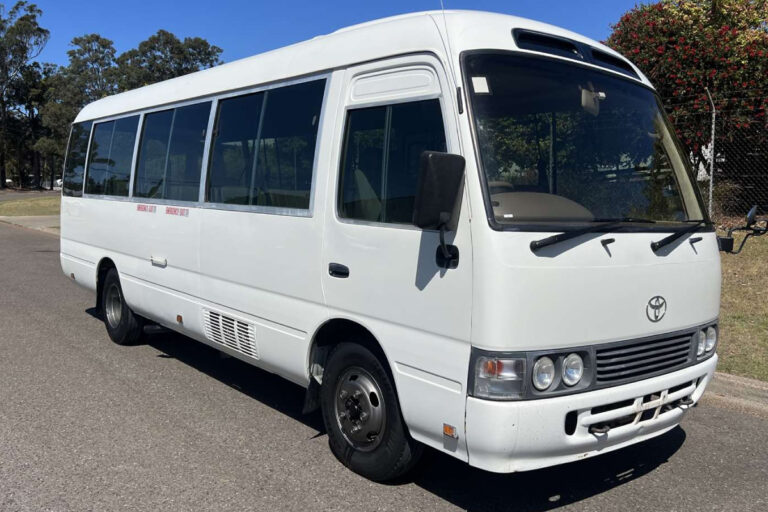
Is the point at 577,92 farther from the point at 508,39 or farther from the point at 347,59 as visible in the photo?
the point at 347,59

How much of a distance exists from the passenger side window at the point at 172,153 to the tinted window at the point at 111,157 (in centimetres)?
32

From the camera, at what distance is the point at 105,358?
267 inches

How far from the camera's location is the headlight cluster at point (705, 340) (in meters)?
3.91

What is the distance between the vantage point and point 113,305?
744 cm

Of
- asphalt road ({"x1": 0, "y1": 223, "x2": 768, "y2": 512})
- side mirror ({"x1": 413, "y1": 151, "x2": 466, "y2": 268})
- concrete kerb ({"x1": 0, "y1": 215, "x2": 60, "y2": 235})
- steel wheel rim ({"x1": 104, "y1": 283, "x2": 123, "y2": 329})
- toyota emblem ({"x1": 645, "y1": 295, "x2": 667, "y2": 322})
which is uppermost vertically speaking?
side mirror ({"x1": 413, "y1": 151, "x2": 466, "y2": 268})

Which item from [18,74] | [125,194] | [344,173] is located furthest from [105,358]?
[18,74]

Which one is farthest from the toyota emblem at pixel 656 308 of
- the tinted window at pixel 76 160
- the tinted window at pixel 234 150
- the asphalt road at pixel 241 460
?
the tinted window at pixel 76 160

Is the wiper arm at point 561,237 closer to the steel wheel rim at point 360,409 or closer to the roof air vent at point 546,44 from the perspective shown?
the roof air vent at point 546,44

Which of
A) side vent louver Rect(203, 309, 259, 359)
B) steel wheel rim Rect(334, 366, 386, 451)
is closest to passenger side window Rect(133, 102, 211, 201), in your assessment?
side vent louver Rect(203, 309, 259, 359)

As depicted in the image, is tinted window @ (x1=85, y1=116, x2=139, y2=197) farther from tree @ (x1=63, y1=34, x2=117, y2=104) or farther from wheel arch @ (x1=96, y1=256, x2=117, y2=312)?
tree @ (x1=63, y1=34, x2=117, y2=104)

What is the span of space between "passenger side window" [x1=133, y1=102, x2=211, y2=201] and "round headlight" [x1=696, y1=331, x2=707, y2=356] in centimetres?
391

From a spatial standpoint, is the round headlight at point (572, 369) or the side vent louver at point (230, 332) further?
the side vent louver at point (230, 332)

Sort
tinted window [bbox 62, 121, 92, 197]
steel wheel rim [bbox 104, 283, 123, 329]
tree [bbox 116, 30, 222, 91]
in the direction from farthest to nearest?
1. tree [bbox 116, 30, 222, 91]
2. tinted window [bbox 62, 121, 92, 197]
3. steel wheel rim [bbox 104, 283, 123, 329]

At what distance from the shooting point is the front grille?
3.38m
